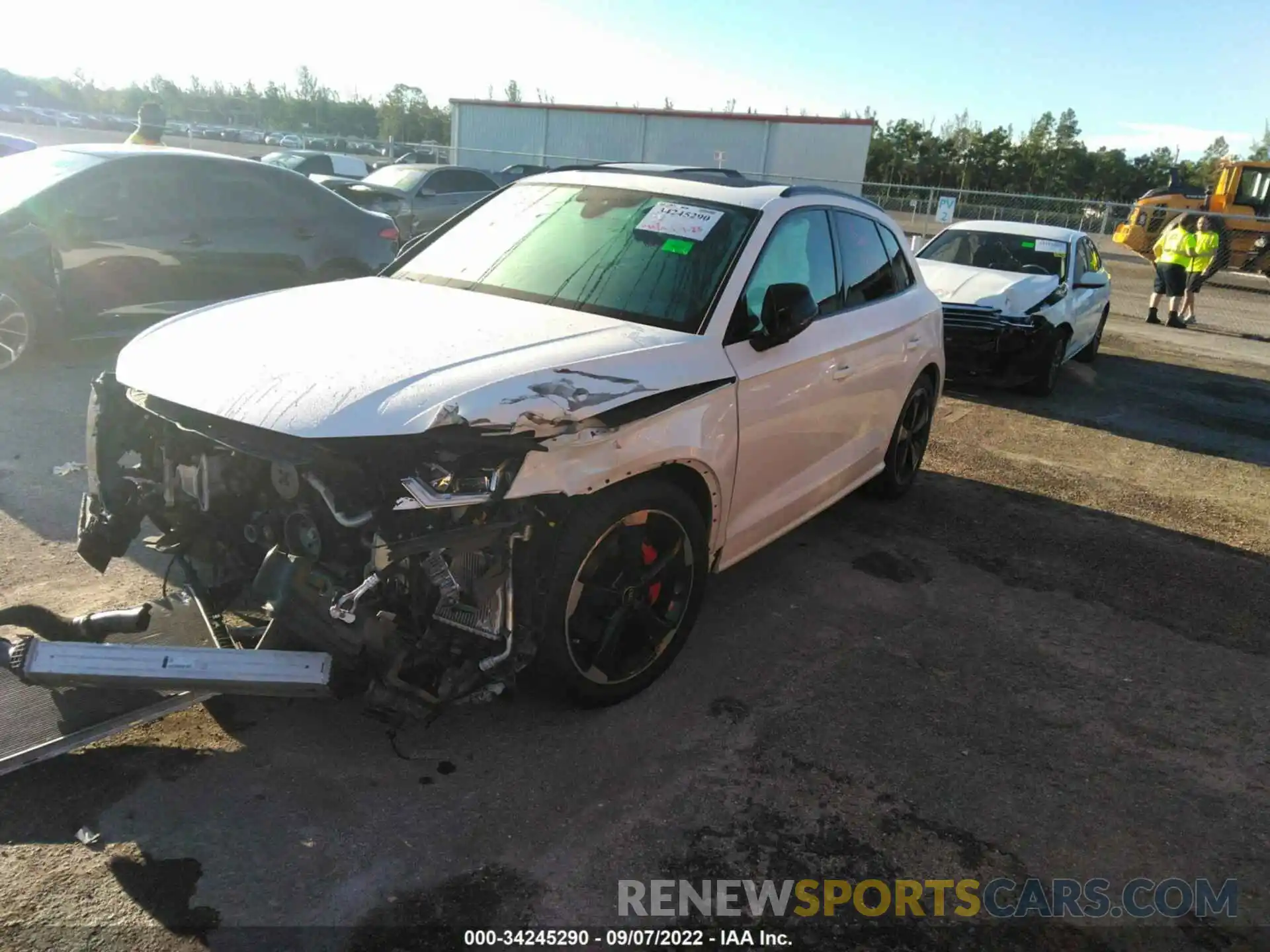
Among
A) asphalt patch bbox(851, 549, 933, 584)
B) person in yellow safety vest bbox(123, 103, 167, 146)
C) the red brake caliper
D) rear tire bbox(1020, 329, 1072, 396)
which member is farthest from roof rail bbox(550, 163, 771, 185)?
person in yellow safety vest bbox(123, 103, 167, 146)

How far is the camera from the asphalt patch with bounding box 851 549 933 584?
511cm

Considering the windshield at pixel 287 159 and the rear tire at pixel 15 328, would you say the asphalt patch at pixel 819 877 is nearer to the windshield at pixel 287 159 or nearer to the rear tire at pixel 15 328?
the rear tire at pixel 15 328

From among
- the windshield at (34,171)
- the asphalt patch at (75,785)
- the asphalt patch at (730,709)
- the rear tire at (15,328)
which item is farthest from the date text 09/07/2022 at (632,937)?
the windshield at (34,171)

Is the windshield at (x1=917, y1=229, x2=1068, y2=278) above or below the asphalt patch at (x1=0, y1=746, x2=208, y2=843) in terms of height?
above

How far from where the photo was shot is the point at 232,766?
3.04m

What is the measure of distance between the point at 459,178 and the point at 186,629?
1473 cm

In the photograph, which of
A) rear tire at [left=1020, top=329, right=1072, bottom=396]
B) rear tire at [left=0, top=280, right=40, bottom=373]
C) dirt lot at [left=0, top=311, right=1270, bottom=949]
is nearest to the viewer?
dirt lot at [left=0, top=311, right=1270, bottom=949]

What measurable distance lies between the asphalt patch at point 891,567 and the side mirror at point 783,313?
179 cm

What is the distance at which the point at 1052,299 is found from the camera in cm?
966

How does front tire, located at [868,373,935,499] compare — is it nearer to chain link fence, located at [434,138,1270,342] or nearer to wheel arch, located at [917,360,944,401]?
wheel arch, located at [917,360,944,401]

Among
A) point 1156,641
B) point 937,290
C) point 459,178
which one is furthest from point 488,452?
point 459,178

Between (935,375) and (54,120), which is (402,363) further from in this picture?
(54,120)

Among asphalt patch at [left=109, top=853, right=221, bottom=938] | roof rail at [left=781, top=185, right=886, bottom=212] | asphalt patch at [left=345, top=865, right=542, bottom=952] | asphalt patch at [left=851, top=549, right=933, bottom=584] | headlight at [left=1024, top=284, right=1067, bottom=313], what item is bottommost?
asphalt patch at [left=851, top=549, right=933, bottom=584]

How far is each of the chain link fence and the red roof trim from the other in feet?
10.6
